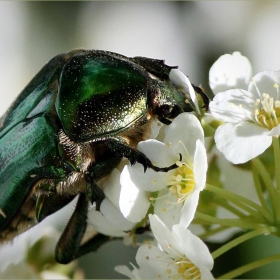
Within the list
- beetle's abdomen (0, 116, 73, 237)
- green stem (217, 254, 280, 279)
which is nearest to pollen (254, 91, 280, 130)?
green stem (217, 254, 280, 279)

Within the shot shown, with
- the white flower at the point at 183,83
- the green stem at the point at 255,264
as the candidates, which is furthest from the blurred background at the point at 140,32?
the green stem at the point at 255,264

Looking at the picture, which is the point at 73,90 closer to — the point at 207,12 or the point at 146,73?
the point at 146,73

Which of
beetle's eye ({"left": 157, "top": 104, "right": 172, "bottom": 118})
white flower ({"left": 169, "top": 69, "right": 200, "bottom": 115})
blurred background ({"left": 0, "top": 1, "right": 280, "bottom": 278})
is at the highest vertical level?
white flower ({"left": 169, "top": 69, "right": 200, "bottom": 115})

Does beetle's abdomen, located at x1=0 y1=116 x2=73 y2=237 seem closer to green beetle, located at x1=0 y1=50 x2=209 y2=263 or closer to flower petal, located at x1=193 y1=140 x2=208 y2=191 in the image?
green beetle, located at x1=0 y1=50 x2=209 y2=263

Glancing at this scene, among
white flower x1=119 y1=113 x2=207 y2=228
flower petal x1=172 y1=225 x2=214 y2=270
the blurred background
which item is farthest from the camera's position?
the blurred background

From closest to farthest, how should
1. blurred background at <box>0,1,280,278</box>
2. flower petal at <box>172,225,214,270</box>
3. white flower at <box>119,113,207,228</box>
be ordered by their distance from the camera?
flower petal at <box>172,225,214,270</box> < white flower at <box>119,113,207,228</box> < blurred background at <box>0,1,280,278</box>

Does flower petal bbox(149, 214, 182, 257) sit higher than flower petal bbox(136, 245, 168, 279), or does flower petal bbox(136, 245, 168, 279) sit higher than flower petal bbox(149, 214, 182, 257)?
flower petal bbox(149, 214, 182, 257)

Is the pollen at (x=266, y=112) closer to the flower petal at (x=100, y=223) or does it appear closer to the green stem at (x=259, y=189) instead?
the green stem at (x=259, y=189)
